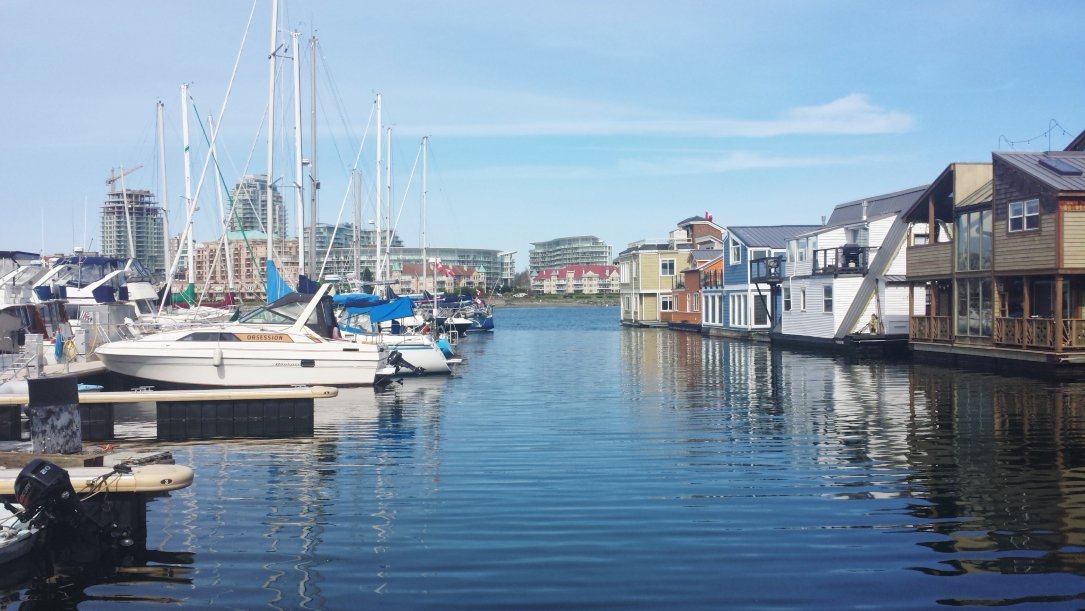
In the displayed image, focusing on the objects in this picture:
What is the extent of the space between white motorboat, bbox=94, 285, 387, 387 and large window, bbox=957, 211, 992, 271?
948 inches

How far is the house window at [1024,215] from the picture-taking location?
106ft

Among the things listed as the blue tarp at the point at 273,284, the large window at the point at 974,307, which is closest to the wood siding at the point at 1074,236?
the large window at the point at 974,307

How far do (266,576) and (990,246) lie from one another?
3200cm

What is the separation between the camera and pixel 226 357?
29.3 meters

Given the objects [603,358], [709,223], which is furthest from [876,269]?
[709,223]

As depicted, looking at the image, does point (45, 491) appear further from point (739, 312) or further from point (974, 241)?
point (739, 312)

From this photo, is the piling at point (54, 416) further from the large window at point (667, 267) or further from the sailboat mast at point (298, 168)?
the large window at point (667, 267)

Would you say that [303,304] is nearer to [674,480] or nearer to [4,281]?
[4,281]

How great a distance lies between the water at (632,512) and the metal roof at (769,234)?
38.9 m

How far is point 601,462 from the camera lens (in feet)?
56.7

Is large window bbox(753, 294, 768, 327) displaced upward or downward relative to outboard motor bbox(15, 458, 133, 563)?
upward

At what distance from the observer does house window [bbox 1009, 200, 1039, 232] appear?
106 feet

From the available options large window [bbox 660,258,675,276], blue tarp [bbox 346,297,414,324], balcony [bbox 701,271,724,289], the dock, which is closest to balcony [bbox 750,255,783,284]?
balcony [bbox 701,271,724,289]

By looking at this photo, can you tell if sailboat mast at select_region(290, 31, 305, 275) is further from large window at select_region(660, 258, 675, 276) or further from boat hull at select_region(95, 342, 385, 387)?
large window at select_region(660, 258, 675, 276)
